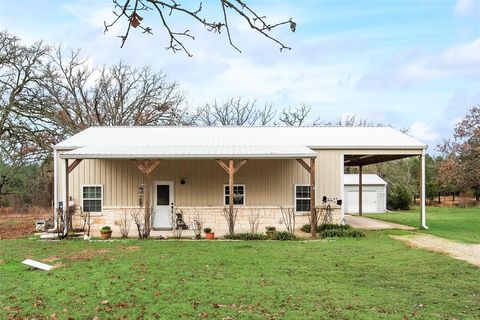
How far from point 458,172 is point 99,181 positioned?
82.2ft

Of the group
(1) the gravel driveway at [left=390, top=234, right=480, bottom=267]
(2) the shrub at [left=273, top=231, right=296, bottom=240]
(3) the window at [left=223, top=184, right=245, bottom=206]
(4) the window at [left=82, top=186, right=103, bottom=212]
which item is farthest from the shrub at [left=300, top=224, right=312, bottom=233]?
(4) the window at [left=82, top=186, right=103, bottom=212]

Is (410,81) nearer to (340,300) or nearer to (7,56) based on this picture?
(340,300)

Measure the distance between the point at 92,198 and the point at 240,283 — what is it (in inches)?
433

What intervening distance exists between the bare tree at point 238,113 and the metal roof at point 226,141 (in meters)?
21.3

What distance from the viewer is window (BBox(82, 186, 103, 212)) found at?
57.2 ft

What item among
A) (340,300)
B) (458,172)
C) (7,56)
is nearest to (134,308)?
(340,300)

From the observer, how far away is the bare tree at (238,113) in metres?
43.1

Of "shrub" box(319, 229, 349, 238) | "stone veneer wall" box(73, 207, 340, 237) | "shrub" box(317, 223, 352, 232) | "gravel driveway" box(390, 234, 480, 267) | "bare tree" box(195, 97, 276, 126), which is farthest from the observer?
"bare tree" box(195, 97, 276, 126)

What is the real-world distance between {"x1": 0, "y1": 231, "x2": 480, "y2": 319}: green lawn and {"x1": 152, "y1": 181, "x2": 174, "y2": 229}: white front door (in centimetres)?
517

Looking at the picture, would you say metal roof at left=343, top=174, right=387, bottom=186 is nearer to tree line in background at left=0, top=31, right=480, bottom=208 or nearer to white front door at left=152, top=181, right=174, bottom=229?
tree line in background at left=0, top=31, right=480, bottom=208

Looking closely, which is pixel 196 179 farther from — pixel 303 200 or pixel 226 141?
pixel 303 200

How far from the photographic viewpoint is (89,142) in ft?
61.1

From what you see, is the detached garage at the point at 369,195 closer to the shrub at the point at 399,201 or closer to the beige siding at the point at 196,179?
the shrub at the point at 399,201

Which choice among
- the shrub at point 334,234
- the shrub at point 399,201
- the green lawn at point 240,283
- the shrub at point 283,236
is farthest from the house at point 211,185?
the shrub at point 399,201
